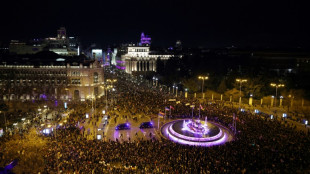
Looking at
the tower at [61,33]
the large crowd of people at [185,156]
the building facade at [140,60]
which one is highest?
the tower at [61,33]

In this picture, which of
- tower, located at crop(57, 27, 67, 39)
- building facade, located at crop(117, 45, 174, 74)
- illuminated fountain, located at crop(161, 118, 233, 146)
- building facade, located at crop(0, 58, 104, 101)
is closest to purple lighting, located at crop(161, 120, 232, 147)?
illuminated fountain, located at crop(161, 118, 233, 146)

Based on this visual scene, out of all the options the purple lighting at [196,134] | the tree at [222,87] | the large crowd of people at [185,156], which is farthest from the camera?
the tree at [222,87]

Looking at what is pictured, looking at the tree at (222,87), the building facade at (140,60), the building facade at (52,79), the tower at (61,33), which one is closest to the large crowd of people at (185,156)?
the tree at (222,87)

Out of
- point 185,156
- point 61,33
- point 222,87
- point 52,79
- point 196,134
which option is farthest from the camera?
point 61,33

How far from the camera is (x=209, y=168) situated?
17562mm

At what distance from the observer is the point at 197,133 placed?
92.3ft

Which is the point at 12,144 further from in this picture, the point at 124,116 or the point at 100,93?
the point at 100,93

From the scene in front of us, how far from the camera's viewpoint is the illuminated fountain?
2628 centimetres

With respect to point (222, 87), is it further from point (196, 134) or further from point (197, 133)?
point (196, 134)

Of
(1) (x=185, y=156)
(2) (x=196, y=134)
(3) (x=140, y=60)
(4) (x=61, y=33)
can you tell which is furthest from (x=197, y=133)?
(4) (x=61, y=33)

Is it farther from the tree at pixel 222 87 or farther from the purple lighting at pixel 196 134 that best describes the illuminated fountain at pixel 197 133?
the tree at pixel 222 87

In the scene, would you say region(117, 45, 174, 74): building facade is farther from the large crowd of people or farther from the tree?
the large crowd of people

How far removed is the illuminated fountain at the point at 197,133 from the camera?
2628cm

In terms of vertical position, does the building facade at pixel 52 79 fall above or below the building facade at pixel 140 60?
below
